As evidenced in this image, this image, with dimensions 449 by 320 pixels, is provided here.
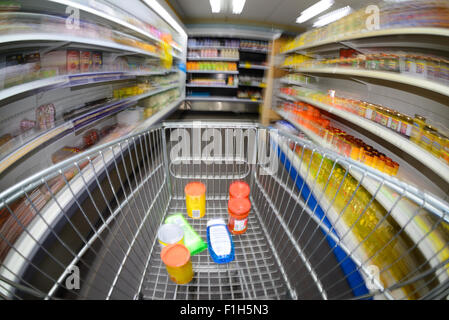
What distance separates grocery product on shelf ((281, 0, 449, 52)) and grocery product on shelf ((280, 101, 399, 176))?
987 millimetres

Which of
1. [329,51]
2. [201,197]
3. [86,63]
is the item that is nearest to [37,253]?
[201,197]

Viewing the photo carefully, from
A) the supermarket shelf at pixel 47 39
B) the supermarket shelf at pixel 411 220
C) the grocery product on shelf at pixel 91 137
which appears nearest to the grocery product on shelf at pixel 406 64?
the supermarket shelf at pixel 411 220

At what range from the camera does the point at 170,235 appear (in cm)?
93

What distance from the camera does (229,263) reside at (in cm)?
95

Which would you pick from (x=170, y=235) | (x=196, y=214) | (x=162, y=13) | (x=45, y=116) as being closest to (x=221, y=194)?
(x=196, y=214)

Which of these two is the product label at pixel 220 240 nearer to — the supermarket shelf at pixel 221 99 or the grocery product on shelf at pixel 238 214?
the grocery product on shelf at pixel 238 214

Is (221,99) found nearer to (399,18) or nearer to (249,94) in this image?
(249,94)

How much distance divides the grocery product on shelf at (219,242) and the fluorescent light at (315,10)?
4059 mm

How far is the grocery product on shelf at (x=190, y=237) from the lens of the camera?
971mm

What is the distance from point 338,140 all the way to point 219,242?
1.99m

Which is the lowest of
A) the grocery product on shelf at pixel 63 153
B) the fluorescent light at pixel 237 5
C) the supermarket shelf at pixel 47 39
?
the grocery product on shelf at pixel 63 153

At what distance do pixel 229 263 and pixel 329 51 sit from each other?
140 inches

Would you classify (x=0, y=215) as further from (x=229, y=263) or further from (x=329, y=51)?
(x=329, y=51)

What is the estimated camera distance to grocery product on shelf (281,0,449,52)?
1.32 meters
